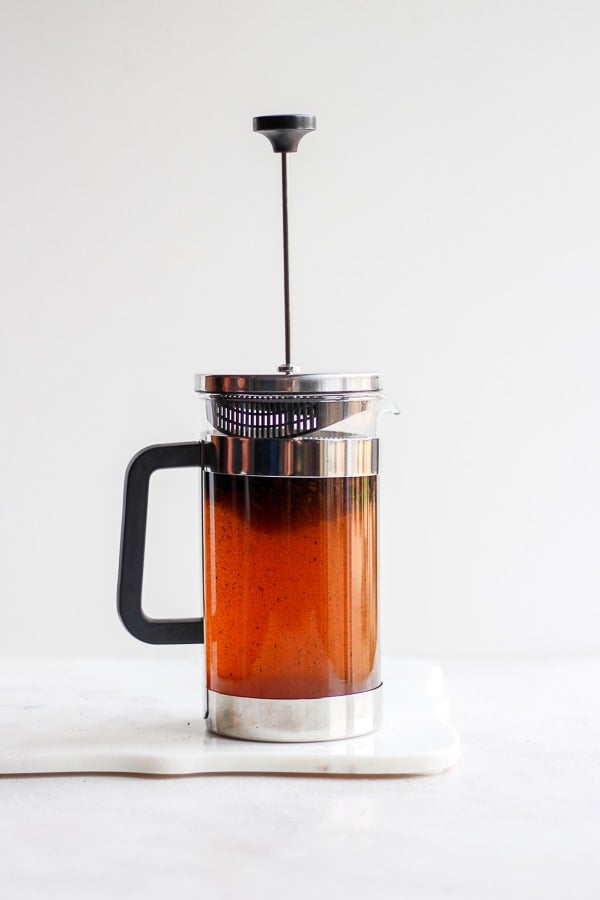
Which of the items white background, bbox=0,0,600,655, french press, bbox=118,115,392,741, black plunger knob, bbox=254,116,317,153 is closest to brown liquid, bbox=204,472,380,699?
french press, bbox=118,115,392,741

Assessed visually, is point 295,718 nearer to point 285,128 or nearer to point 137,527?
point 137,527

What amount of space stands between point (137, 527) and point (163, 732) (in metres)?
0.15

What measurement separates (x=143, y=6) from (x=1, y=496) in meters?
0.54

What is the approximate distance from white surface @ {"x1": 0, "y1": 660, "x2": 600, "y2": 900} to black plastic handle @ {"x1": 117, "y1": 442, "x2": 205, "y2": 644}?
0.37ft

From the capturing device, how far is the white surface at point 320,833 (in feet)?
2.12

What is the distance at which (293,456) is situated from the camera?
0.80 metres

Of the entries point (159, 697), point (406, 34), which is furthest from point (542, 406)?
point (159, 697)

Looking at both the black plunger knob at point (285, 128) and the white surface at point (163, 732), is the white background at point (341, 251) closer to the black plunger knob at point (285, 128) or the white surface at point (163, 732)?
the white surface at point (163, 732)

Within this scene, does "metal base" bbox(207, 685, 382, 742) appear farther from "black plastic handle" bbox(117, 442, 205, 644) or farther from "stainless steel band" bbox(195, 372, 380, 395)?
"stainless steel band" bbox(195, 372, 380, 395)

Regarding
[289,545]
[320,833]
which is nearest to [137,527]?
[289,545]

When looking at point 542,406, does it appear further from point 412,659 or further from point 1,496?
point 1,496

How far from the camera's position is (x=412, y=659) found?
3.51ft

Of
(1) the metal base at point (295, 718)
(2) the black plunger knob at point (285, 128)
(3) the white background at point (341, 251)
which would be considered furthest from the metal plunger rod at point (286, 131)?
(3) the white background at point (341, 251)

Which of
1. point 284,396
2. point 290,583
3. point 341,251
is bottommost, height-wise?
point 290,583
